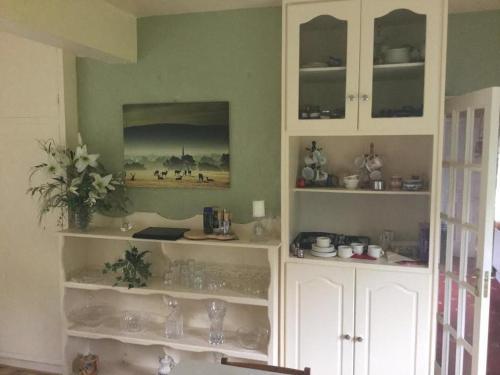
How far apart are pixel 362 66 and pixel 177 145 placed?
126cm

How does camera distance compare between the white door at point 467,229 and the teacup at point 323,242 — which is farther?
the teacup at point 323,242

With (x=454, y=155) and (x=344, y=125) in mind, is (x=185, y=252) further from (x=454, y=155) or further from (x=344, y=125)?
(x=454, y=155)

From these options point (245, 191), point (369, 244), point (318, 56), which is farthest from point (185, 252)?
point (318, 56)

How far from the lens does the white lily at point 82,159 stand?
271cm

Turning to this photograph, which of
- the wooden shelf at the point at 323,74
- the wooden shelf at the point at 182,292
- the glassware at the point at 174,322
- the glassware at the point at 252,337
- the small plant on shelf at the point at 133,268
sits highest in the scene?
the wooden shelf at the point at 323,74

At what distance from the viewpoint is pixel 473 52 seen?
238 cm

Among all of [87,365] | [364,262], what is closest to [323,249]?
[364,262]

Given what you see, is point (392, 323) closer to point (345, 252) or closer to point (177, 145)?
point (345, 252)

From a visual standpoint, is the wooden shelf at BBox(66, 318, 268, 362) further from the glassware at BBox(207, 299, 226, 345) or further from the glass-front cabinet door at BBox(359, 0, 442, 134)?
the glass-front cabinet door at BBox(359, 0, 442, 134)

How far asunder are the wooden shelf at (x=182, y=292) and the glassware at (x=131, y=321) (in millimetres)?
275

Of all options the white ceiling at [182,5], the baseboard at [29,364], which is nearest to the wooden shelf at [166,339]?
the baseboard at [29,364]

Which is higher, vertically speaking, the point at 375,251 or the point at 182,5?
the point at 182,5

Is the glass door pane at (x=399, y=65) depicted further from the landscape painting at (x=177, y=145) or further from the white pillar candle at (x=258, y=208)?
the landscape painting at (x=177, y=145)

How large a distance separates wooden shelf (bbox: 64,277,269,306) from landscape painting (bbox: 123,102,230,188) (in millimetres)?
667
